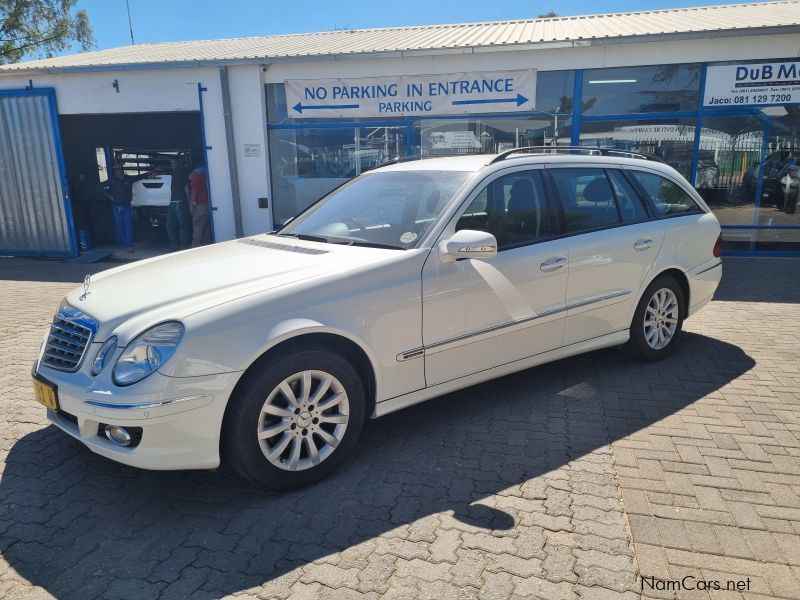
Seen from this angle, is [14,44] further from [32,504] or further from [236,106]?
[32,504]

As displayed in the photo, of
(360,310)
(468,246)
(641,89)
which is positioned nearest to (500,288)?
(468,246)

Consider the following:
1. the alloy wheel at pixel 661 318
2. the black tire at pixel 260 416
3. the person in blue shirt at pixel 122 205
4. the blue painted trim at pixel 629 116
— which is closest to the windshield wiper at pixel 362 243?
the black tire at pixel 260 416

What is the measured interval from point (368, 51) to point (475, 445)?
8145 millimetres

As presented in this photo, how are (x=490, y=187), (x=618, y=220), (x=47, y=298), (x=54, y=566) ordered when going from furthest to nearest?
(x=47, y=298) < (x=618, y=220) < (x=490, y=187) < (x=54, y=566)

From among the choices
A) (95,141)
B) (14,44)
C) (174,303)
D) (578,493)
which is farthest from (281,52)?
(14,44)

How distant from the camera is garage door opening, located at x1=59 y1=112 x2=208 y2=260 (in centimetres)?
1266

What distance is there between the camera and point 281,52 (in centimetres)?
1091

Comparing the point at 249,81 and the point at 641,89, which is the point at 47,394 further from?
the point at 641,89

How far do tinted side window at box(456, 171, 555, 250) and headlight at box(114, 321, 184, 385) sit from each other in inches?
71.6

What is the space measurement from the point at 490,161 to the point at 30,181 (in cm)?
1079

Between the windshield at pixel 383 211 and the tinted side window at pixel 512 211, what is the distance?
0.64 ft

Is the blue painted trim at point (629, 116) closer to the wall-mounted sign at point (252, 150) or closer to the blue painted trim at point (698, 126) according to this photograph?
the blue painted trim at point (698, 126)

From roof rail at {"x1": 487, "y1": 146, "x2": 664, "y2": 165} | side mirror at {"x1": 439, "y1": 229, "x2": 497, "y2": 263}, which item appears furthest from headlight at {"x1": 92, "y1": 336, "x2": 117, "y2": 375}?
roof rail at {"x1": 487, "y1": 146, "x2": 664, "y2": 165}

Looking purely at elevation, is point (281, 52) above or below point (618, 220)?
above
